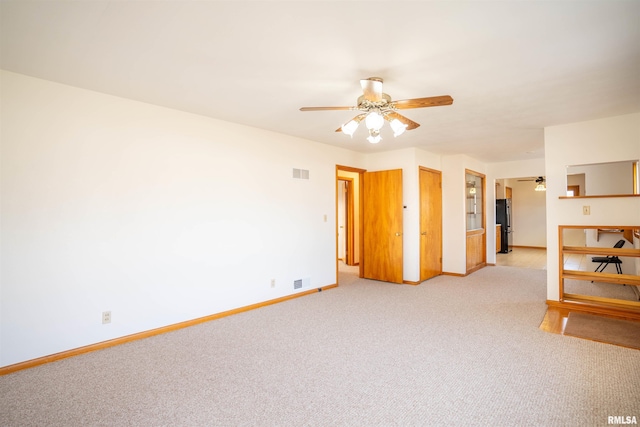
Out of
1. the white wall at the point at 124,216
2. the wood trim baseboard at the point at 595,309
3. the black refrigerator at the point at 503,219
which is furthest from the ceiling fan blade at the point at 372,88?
the black refrigerator at the point at 503,219

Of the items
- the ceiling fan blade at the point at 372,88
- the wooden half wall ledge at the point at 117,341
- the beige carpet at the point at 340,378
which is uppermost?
the ceiling fan blade at the point at 372,88

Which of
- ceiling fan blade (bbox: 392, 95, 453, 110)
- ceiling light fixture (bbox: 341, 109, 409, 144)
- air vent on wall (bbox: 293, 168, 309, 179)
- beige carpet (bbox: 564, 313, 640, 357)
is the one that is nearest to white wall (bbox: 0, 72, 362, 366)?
air vent on wall (bbox: 293, 168, 309, 179)

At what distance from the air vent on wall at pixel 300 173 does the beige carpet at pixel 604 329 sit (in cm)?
372

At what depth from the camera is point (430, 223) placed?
6.01 m

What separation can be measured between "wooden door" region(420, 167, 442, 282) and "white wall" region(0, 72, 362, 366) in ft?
8.67

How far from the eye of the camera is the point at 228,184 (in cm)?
395

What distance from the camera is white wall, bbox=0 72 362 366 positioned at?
262 cm

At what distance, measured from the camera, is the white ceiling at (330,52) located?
182 cm

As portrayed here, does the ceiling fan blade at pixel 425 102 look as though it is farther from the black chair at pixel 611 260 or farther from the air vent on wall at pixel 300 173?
the black chair at pixel 611 260

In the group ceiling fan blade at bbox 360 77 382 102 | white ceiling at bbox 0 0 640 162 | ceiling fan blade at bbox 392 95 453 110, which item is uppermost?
white ceiling at bbox 0 0 640 162

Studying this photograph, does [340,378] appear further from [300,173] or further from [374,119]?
[300,173]

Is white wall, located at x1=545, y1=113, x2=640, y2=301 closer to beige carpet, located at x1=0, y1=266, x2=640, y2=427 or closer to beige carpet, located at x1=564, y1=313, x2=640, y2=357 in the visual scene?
beige carpet, located at x1=564, y1=313, x2=640, y2=357

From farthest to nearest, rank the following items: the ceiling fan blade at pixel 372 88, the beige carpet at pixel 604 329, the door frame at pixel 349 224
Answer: the door frame at pixel 349 224, the beige carpet at pixel 604 329, the ceiling fan blade at pixel 372 88

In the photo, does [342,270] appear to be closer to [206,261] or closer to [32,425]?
[206,261]
